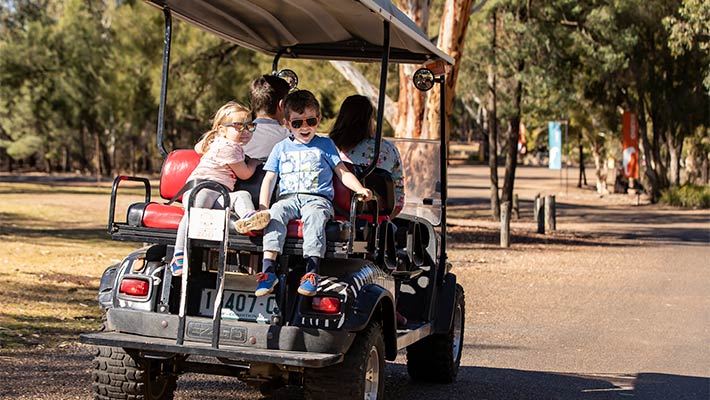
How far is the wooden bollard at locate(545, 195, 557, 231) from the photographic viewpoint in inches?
1077

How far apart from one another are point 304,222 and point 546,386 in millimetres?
3276

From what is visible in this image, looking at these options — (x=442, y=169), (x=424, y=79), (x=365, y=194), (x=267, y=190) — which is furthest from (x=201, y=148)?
(x=442, y=169)

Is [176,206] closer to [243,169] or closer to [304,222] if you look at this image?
[243,169]

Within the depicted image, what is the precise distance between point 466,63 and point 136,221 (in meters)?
25.1

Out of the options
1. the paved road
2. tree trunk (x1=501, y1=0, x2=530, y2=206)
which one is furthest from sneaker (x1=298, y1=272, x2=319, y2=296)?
tree trunk (x1=501, y1=0, x2=530, y2=206)

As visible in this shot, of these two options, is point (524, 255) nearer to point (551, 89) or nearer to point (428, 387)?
point (551, 89)

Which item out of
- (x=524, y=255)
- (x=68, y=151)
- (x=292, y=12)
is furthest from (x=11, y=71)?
(x=292, y=12)

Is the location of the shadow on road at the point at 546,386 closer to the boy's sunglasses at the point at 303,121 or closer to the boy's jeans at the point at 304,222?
the boy's jeans at the point at 304,222

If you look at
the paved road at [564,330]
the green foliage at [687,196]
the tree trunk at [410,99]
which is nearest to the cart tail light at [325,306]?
the paved road at [564,330]

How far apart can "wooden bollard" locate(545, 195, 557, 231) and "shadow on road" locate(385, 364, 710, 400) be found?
1829cm

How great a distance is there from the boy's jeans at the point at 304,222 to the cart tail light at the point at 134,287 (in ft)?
2.41

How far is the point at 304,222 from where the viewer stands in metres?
6.04

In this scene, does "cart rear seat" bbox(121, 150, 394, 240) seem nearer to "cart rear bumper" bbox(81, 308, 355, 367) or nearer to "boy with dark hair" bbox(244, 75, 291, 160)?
"boy with dark hair" bbox(244, 75, 291, 160)

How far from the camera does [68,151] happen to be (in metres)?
61.8
